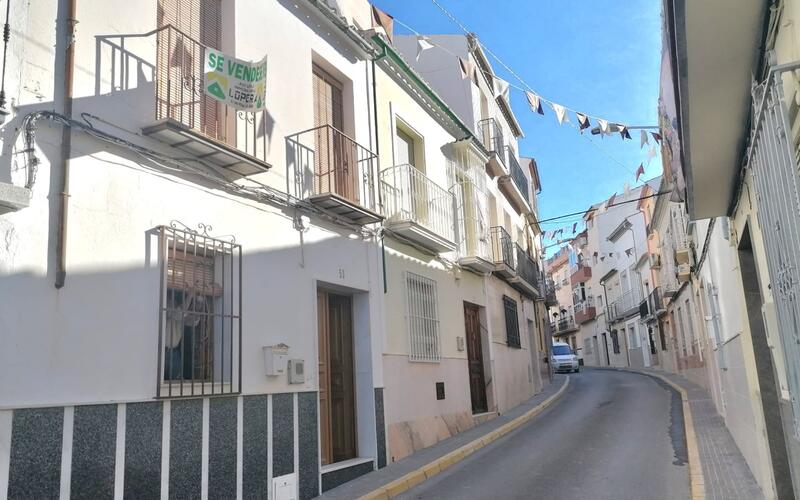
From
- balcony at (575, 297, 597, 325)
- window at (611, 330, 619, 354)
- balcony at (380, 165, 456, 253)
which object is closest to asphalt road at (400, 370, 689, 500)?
balcony at (380, 165, 456, 253)

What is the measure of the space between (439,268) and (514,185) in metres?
7.97

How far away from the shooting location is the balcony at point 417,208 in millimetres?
9844

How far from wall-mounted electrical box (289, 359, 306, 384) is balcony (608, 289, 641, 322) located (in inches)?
1244

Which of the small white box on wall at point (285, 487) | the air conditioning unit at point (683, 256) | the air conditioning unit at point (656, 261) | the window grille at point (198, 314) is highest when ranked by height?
the air conditioning unit at point (656, 261)

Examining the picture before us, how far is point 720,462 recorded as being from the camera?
25.3 feet

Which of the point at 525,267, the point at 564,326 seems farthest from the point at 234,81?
the point at 564,326

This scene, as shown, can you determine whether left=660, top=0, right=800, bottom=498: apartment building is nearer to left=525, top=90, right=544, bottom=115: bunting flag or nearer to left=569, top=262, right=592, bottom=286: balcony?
left=525, top=90, right=544, bottom=115: bunting flag

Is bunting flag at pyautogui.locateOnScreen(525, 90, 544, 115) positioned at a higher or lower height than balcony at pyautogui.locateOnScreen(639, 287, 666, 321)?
Answer: higher

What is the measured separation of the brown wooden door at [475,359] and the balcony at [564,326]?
4017 centimetres

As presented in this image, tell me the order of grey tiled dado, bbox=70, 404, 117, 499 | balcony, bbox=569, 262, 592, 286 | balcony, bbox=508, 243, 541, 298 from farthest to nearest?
balcony, bbox=569, 262, 592, 286 → balcony, bbox=508, 243, 541, 298 → grey tiled dado, bbox=70, 404, 117, 499

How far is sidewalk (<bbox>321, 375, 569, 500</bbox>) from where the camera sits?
7.15 m

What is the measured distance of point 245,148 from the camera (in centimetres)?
675

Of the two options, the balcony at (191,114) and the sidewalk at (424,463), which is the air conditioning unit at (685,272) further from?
the balcony at (191,114)

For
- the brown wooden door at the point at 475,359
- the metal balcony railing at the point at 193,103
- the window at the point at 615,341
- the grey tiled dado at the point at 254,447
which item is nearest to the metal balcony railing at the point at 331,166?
the metal balcony railing at the point at 193,103
